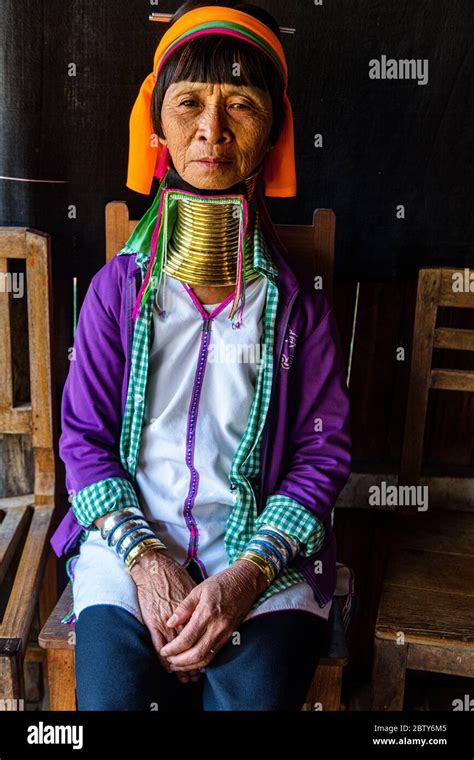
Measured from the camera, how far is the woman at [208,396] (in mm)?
1473

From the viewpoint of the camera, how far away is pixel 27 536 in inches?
78.5

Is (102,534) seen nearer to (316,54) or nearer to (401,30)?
(316,54)

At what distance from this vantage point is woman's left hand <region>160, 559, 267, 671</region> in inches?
55.9

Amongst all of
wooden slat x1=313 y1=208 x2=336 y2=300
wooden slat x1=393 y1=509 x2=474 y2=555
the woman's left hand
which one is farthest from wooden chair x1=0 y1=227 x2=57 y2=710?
wooden slat x1=393 y1=509 x2=474 y2=555

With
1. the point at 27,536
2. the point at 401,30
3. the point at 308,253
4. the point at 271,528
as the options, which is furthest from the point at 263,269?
the point at 27,536

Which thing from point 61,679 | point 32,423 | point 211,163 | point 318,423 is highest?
point 211,163

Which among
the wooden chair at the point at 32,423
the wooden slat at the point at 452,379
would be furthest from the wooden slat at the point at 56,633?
the wooden slat at the point at 452,379

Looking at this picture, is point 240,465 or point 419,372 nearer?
point 240,465

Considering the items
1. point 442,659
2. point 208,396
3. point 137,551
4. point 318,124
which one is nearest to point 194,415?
point 208,396

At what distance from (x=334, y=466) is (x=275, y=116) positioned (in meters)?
0.72

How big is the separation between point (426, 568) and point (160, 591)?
692mm

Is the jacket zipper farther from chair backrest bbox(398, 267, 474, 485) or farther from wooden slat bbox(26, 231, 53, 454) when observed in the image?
wooden slat bbox(26, 231, 53, 454)

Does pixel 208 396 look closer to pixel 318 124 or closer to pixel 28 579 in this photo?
pixel 28 579

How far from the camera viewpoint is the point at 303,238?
1.86 meters
